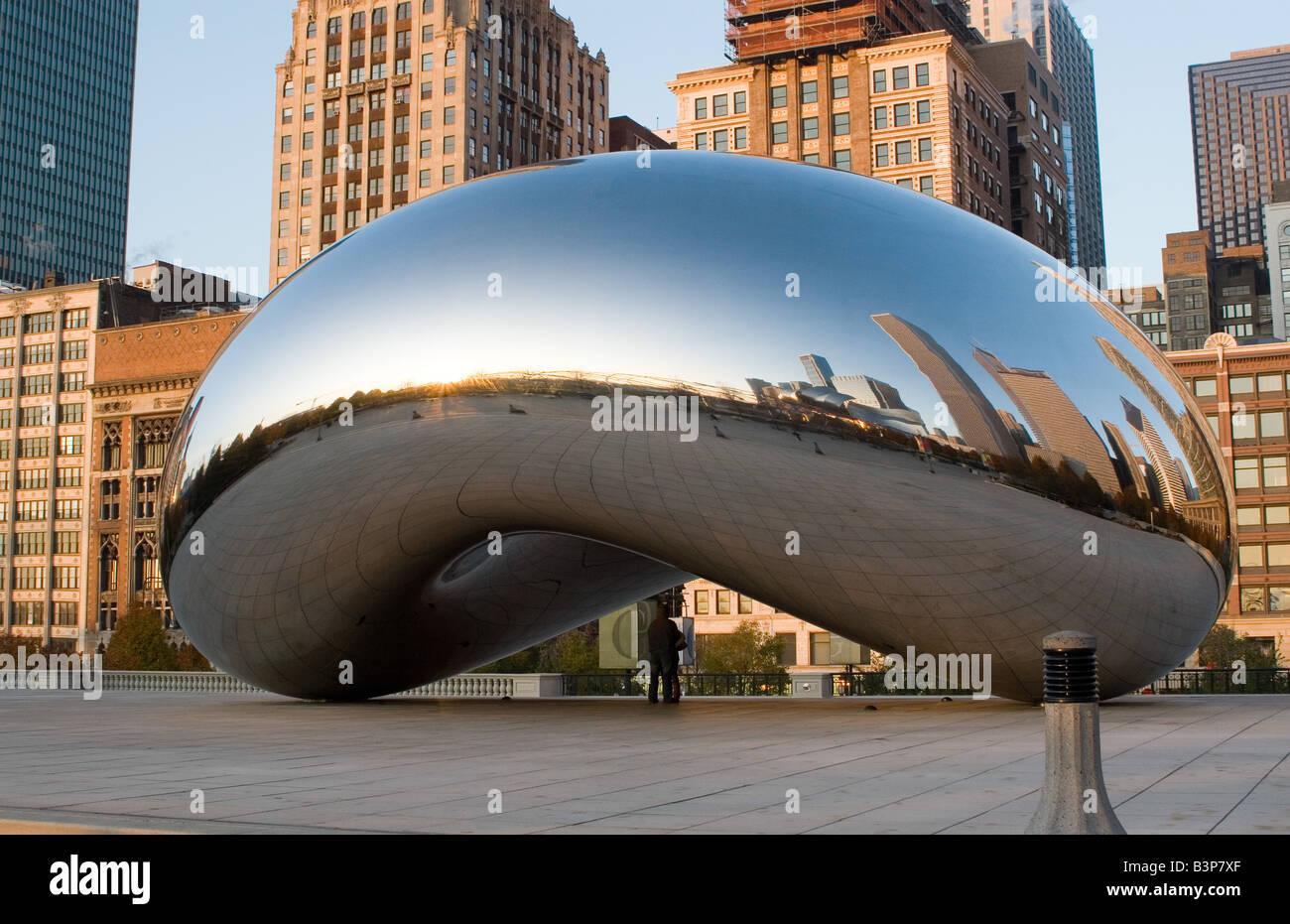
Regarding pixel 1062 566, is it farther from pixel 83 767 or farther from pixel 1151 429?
pixel 83 767

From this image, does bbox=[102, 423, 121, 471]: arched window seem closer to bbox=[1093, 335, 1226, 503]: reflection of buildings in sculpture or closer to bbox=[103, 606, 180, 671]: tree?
bbox=[103, 606, 180, 671]: tree

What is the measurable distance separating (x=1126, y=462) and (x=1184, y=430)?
4.16ft

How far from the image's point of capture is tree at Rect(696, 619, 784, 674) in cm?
6875

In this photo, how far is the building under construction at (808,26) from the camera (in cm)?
10075

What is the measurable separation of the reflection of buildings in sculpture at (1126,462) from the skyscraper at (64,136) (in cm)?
15390

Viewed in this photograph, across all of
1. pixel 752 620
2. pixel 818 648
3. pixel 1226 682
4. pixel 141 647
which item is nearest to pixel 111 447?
pixel 141 647

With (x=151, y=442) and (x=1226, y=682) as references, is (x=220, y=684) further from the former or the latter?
(x=151, y=442)

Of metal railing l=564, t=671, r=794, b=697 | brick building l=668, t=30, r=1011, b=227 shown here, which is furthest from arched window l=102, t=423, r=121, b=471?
metal railing l=564, t=671, r=794, b=697

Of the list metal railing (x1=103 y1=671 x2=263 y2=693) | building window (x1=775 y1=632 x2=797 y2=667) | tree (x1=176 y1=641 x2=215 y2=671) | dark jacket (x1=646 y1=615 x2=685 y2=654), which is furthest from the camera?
building window (x1=775 y1=632 x2=797 y2=667)

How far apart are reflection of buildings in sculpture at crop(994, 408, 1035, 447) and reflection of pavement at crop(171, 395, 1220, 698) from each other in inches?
18.3

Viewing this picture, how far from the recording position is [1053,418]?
40.2 ft

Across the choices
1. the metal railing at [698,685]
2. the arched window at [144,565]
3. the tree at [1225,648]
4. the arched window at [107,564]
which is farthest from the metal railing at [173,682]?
the arched window at [107,564]

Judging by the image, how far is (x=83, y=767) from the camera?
10.5 metres

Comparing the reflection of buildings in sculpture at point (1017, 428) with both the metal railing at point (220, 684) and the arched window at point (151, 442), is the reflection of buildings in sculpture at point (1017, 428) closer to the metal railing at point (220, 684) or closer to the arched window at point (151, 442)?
the metal railing at point (220, 684)
